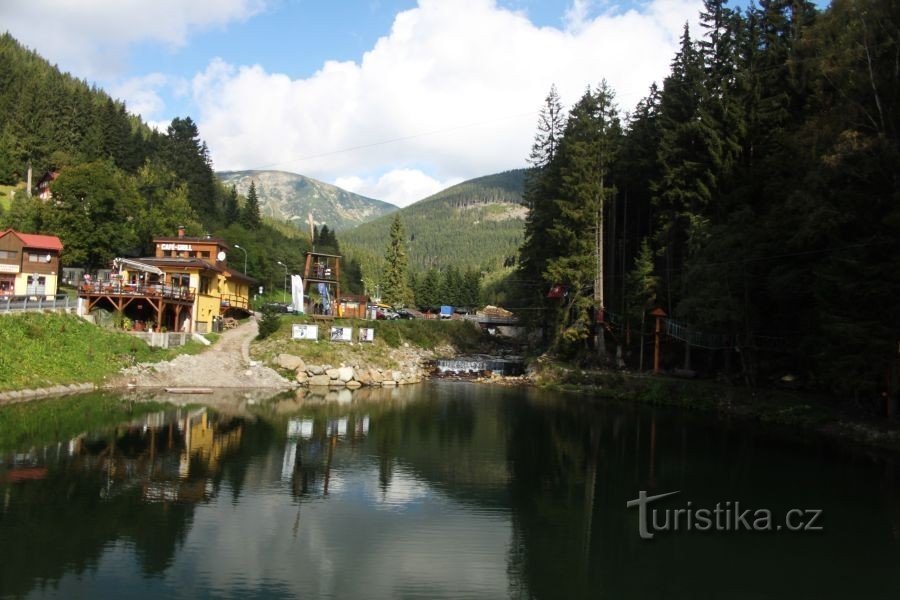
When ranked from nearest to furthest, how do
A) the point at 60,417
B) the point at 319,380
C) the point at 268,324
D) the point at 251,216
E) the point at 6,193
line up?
the point at 60,417, the point at 319,380, the point at 268,324, the point at 6,193, the point at 251,216

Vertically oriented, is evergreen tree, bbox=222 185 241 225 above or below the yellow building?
above

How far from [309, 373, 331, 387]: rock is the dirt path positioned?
194cm

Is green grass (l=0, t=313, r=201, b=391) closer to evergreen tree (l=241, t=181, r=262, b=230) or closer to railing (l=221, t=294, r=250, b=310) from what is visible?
railing (l=221, t=294, r=250, b=310)

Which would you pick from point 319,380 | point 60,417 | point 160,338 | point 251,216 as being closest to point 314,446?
point 60,417

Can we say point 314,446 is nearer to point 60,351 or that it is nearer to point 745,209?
point 60,351

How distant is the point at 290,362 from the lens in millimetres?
42844

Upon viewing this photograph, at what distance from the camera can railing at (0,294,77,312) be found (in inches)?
1335

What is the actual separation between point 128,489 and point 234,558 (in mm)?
6143

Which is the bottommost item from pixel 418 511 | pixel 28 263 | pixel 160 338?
pixel 418 511

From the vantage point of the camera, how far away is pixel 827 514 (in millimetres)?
17281

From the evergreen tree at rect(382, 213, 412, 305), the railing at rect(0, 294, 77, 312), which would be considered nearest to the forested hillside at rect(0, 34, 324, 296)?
the evergreen tree at rect(382, 213, 412, 305)

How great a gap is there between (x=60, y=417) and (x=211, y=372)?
1343 cm

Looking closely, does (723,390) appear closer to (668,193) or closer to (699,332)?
(699,332)

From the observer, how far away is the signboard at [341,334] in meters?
47.9
